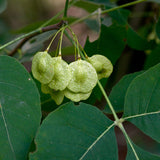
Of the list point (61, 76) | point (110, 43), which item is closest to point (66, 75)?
point (61, 76)

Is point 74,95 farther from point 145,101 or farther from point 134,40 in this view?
point 134,40

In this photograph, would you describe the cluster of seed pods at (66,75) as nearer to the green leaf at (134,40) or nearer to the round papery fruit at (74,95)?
the round papery fruit at (74,95)

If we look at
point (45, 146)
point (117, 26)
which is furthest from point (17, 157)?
point (117, 26)

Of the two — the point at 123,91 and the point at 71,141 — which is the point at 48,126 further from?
the point at 123,91

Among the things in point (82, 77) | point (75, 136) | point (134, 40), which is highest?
point (82, 77)

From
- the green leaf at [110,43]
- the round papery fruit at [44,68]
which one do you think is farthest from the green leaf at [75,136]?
A: the green leaf at [110,43]
